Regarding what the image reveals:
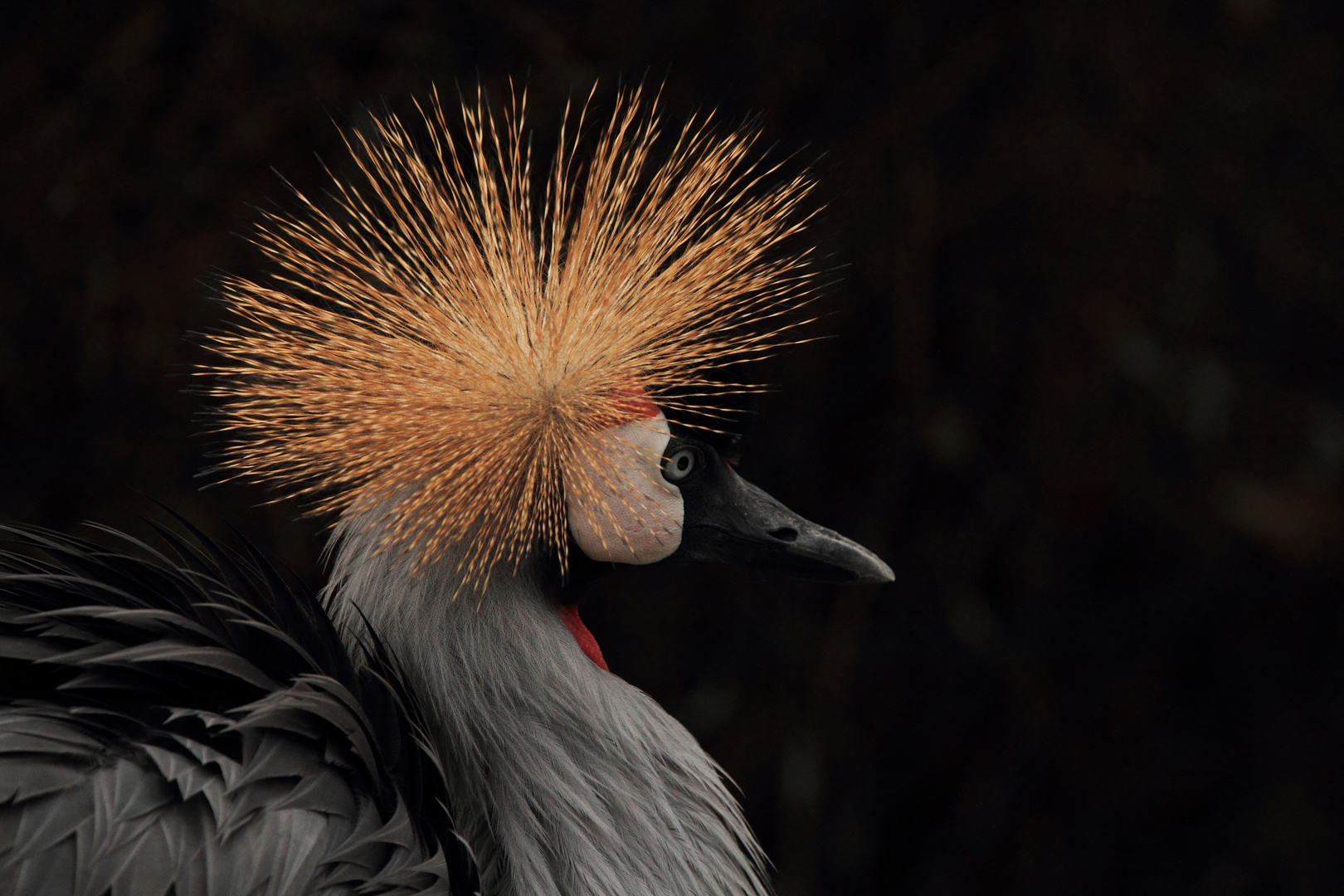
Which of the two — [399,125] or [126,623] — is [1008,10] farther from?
[126,623]

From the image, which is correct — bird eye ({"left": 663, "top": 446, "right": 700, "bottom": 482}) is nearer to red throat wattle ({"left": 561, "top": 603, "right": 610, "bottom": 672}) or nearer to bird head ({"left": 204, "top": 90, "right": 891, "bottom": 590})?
bird head ({"left": 204, "top": 90, "right": 891, "bottom": 590})

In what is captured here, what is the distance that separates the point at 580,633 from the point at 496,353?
210 mm

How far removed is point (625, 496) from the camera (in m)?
0.82

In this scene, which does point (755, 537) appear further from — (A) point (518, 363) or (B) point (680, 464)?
(A) point (518, 363)

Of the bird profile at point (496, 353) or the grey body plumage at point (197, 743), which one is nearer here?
the grey body plumage at point (197, 743)

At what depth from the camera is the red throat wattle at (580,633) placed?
87 centimetres

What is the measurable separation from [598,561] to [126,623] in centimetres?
29

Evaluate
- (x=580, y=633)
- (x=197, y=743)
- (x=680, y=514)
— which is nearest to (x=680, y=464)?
(x=680, y=514)

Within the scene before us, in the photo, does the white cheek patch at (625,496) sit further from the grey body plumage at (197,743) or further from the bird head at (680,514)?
the grey body plumage at (197,743)

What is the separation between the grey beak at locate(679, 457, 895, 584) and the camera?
2.89ft

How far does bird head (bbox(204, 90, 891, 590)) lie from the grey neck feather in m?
0.02

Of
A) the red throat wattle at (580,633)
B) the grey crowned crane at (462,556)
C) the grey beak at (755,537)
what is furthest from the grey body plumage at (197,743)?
the grey beak at (755,537)

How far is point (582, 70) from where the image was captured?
1.61m

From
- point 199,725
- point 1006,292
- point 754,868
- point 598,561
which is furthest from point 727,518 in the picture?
point 1006,292
